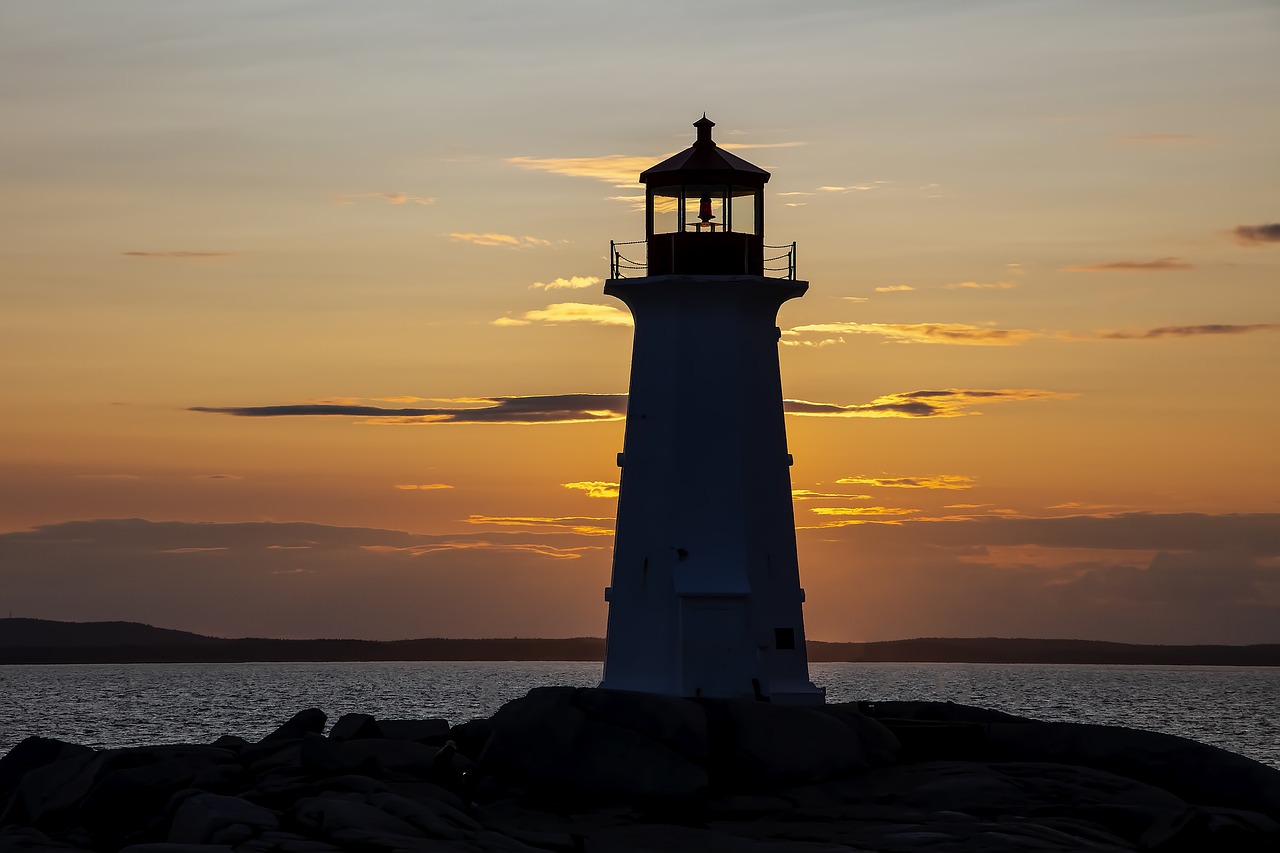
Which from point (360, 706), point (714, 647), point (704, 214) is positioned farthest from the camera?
point (360, 706)

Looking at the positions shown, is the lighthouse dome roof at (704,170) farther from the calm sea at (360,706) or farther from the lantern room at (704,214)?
the calm sea at (360,706)

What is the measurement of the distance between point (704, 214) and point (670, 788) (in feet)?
33.0

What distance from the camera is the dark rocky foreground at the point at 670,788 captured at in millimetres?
19141

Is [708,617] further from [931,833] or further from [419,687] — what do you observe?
[419,687]

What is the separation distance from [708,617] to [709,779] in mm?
Result: 4114

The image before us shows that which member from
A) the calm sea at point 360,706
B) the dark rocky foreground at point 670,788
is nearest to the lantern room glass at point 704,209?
the dark rocky foreground at point 670,788

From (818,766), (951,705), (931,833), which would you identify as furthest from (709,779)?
(951,705)

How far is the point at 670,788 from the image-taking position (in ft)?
70.2

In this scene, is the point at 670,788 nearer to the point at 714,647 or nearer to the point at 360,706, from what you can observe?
the point at 714,647

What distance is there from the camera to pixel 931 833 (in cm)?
1900

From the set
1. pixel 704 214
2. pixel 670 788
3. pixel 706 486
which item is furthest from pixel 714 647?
pixel 704 214

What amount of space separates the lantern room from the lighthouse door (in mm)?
5416

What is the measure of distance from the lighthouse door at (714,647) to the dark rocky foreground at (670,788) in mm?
1900

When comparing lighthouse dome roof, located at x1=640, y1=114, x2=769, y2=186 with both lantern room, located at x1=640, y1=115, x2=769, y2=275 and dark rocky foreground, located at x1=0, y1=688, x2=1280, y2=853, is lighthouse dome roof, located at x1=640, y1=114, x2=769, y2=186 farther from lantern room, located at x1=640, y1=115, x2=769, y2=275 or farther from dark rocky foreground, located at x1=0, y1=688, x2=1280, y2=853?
dark rocky foreground, located at x1=0, y1=688, x2=1280, y2=853
